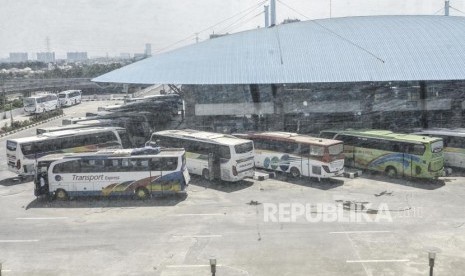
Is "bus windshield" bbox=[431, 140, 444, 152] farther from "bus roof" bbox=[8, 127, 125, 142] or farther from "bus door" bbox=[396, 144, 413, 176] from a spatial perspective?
"bus roof" bbox=[8, 127, 125, 142]

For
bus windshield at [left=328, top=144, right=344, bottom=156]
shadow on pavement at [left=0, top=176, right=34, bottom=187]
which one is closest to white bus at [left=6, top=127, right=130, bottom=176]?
shadow on pavement at [left=0, top=176, right=34, bottom=187]

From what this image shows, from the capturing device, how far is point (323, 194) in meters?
26.7

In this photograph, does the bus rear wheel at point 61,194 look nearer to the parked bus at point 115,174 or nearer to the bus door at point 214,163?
the parked bus at point 115,174

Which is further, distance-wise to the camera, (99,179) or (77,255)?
(99,179)

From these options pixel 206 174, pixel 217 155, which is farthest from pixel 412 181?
pixel 206 174

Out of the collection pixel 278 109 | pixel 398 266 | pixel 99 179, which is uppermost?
pixel 278 109

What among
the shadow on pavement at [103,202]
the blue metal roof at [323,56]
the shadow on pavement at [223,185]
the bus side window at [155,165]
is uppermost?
the blue metal roof at [323,56]

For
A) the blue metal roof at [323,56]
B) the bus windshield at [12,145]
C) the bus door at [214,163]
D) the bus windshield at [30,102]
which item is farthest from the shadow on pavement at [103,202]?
the bus windshield at [30,102]

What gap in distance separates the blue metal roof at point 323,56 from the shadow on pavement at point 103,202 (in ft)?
50.5

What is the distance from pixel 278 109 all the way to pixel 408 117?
36.5 ft

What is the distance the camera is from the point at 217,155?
29281 millimetres

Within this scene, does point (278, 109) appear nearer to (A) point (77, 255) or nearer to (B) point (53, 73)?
(A) point (77, 255)

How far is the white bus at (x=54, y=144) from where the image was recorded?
101ft

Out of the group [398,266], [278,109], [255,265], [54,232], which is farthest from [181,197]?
[278,109]
